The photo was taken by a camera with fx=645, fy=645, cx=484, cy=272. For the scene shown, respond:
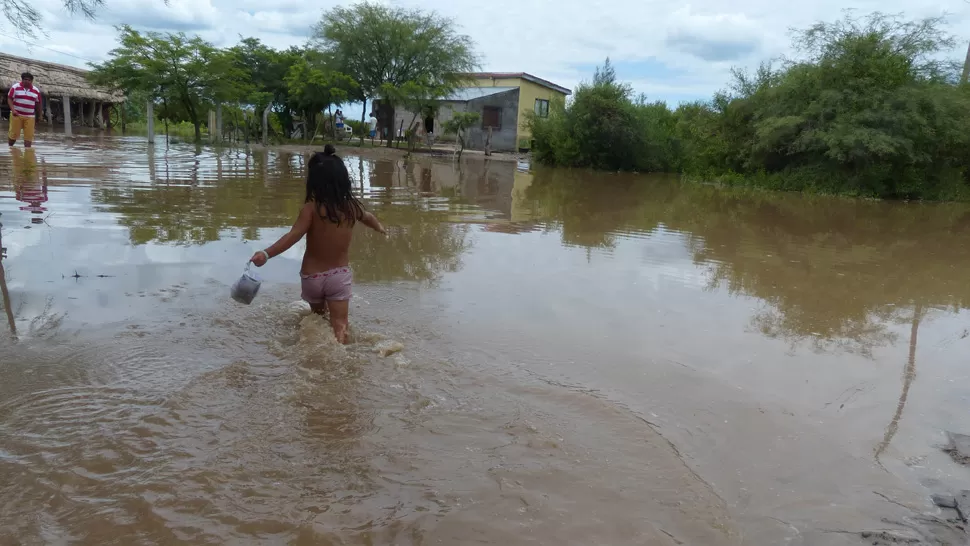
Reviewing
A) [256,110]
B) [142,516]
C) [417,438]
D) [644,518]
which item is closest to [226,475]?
[142,516]

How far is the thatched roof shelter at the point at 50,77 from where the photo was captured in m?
26.0

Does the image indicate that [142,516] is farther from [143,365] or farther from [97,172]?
[97,172]

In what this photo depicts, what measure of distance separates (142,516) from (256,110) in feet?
98.3

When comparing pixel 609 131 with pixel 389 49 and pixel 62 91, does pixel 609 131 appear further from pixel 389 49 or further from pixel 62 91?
pixel 62 91

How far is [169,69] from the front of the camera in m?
22.3

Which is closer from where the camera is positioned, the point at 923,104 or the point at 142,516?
the point at 142,516

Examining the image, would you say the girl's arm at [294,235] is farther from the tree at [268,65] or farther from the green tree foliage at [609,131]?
the tree at [268,65]

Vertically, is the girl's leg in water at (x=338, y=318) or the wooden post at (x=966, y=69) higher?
the wooden post at (x=966, y=69)

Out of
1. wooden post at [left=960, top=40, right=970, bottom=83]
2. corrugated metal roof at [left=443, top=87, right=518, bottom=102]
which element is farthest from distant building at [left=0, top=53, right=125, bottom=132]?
wooden post at [left=960, top=40, right=970, bottom=83]

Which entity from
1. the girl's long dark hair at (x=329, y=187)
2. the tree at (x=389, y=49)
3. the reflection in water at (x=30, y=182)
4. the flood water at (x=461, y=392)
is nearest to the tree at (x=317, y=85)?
the tree at (x=389, y=49)

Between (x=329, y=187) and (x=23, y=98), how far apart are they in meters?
12.9

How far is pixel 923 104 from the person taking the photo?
18984 millimetres

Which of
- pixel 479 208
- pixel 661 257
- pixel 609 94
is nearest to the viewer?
pixel 661 257

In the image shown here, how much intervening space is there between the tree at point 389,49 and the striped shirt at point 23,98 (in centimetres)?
1756
